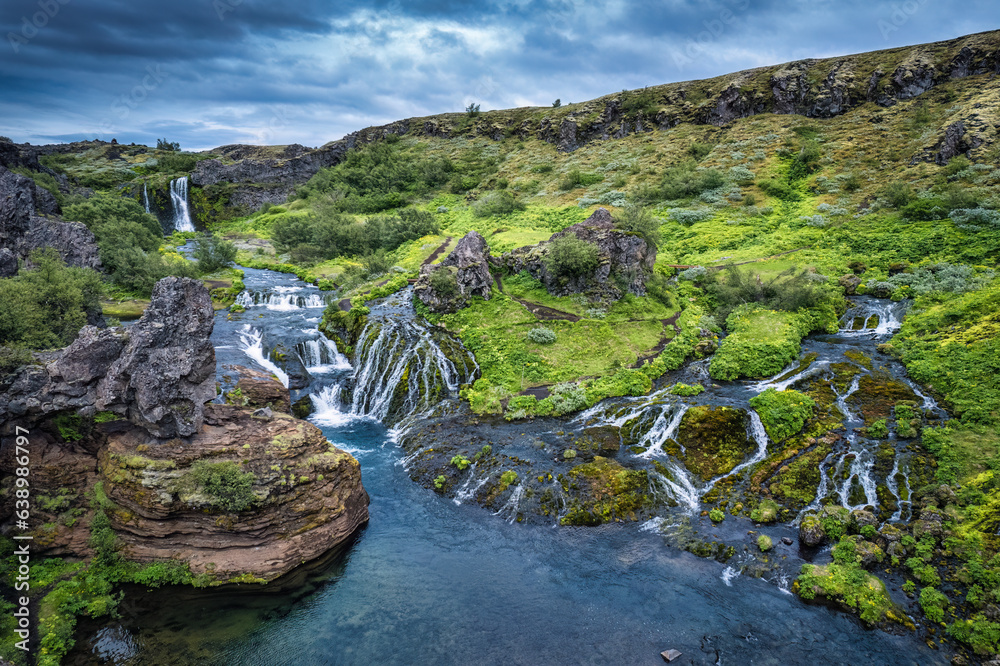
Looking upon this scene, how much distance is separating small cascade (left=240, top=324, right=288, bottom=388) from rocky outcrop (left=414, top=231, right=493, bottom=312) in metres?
11.0

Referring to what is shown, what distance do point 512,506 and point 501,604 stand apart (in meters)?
4.37

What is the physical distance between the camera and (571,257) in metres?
33.1

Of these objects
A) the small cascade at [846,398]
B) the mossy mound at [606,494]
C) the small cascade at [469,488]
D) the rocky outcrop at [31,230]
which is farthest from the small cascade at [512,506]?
the rocky outcrop at [31,230]

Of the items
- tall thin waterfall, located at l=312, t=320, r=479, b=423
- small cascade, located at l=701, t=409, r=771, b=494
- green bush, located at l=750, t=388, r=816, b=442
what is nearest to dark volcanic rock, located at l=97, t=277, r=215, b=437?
tall thin waterfall, located at l=312, t=320, r=479, b=423

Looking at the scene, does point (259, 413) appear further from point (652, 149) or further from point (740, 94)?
point (740, 94)

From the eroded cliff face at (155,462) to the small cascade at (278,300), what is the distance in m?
23.0

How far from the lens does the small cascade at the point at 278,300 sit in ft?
124

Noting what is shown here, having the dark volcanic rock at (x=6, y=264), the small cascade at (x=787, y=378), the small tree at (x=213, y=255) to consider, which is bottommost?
the small cascade at (x=787, y=378)

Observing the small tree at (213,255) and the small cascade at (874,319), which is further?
the small tree at (213,255)

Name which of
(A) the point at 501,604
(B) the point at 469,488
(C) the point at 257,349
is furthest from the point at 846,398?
(C) the point at 257,349

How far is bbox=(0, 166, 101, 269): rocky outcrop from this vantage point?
3409cm

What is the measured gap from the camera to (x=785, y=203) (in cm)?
5053

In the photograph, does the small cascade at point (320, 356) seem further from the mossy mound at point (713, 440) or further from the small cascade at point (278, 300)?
the mossy mound at point (713, 440)

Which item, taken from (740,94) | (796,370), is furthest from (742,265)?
(740,94)
